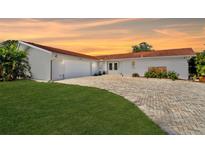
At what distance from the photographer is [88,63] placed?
22.0 metres

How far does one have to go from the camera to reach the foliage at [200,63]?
16.3 meters

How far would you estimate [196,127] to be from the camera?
4848mm

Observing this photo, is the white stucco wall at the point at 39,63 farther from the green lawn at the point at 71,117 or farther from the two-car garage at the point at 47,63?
the green lawn at the point at 71,117

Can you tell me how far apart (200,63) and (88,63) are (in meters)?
12.2

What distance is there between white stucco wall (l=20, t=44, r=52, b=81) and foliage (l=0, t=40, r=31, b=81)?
1.63 ft

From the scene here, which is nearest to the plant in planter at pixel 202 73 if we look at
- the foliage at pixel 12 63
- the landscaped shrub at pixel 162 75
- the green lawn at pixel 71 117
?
the landscaped shrub at pixel 162 75

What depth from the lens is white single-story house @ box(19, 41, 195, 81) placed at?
14.8m

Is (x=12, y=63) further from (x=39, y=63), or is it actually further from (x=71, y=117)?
(x=71, y=117)

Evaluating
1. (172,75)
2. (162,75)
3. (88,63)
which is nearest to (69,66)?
(88,63)

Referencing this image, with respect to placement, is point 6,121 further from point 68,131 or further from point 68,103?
point 68,103

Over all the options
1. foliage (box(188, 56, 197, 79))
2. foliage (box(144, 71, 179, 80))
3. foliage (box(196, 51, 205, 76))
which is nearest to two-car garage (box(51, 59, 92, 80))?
foliage (box(144, 71, 179, 80))

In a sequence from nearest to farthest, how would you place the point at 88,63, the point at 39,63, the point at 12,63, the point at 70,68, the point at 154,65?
1. the point at 12,63
2. the point at 39,63
3. the point at 70,68
4. the point at 154,65
5. the point at 88,63

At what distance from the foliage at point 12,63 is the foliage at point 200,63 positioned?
15360 millimetres

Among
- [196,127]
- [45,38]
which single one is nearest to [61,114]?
[196,127]
